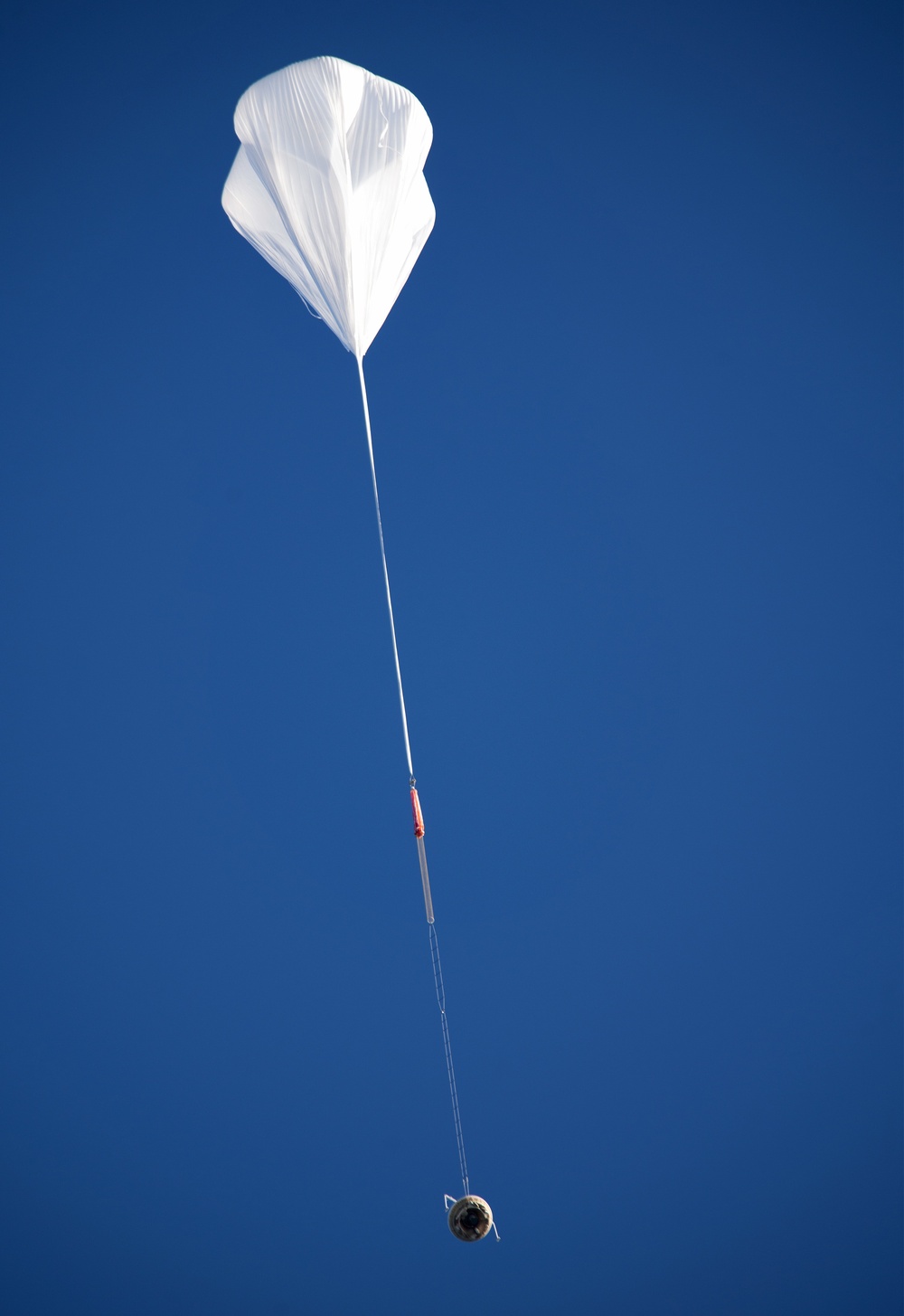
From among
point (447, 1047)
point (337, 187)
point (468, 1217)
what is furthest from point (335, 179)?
point (447, 1047)

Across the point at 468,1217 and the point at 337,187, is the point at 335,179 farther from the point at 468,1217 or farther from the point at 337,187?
the point at 468,1217

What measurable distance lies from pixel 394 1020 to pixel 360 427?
2.49m

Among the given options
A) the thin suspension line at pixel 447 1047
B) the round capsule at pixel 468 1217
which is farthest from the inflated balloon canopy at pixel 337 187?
the thin suspension line at pixel 447 1047

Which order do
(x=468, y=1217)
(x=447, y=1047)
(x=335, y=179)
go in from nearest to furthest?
(x=335, y=179) → (x=468, y=1217) → (x=447, y=1047)

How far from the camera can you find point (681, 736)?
5.12 meters

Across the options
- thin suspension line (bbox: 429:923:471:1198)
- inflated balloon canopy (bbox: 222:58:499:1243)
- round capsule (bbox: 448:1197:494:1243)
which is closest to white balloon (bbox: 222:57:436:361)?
inflated balloon canopy (bbox: 222:58:499:1243)

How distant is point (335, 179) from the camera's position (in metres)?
3.22

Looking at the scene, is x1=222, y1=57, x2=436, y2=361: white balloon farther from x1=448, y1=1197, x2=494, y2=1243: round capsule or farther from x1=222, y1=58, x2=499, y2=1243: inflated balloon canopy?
x1=448, y1=1197, x2=494, y2=1243: round capsule

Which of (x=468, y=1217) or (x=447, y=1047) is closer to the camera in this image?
(x=468, y=1217)

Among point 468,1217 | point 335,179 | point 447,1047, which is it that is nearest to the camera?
point 335,179

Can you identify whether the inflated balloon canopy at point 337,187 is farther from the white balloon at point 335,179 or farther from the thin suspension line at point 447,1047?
the thin suspension line at point 447,1047

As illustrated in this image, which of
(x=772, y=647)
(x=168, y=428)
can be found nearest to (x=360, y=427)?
(x=168, y=428)

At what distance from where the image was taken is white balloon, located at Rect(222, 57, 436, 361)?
10.4 feet

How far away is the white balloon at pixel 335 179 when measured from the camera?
3.16 m
